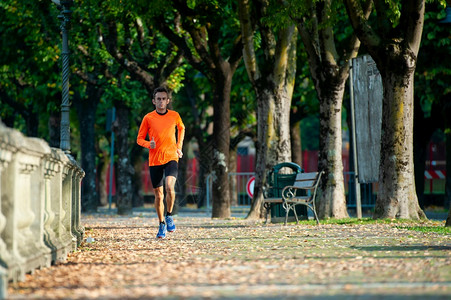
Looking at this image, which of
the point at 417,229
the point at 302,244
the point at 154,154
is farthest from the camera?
the point at 417,229

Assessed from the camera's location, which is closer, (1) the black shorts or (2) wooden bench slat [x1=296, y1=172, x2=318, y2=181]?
(1) the black shorts

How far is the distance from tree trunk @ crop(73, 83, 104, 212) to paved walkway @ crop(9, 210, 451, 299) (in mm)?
19238

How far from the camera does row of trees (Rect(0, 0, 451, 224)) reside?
58.8ft

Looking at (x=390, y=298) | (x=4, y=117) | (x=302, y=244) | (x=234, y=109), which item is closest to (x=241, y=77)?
(x=234, y=109)

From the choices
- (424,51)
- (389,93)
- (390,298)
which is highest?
(424,51)

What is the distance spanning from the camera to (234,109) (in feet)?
125

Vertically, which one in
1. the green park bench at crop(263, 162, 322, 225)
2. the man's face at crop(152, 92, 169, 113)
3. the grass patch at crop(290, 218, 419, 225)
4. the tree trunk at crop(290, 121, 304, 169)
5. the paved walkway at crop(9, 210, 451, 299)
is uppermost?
the tree trunk at crop(290, 121, 304, 169)

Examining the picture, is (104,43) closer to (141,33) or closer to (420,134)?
(141,33)

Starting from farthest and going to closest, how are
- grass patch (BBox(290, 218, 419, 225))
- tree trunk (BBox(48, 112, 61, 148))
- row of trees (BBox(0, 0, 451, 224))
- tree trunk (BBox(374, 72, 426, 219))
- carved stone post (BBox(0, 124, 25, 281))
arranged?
tree trunk (BBox(48, 112, 61, 148)), row of trees (BBox(0, 0, 451, 224)), tree trunk (BBox(374, 72, 426, 219)), grass patch (BBox(290, 218, 419, 225)), carved stone post (BBox(0, 124, 25, 281))

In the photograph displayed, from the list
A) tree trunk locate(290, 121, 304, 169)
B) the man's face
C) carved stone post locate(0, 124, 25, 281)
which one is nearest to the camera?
carved stone post locate(0, 124, 25, 281)

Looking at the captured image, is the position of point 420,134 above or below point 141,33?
below

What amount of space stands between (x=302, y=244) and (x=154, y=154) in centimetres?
312

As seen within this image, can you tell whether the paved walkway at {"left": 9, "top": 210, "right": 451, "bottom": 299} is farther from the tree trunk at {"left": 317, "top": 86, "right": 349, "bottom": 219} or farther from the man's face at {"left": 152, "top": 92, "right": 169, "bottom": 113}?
the tree trunk at {"left": 317, "top": 86, "right": 349, "bottom": 219}

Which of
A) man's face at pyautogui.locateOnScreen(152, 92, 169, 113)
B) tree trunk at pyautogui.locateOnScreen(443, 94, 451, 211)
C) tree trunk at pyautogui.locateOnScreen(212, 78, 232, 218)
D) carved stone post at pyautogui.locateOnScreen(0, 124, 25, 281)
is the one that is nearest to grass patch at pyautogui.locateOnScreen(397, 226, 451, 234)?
man's face at pyautogui.locateOnScreen(152, 92, 169, 113)
